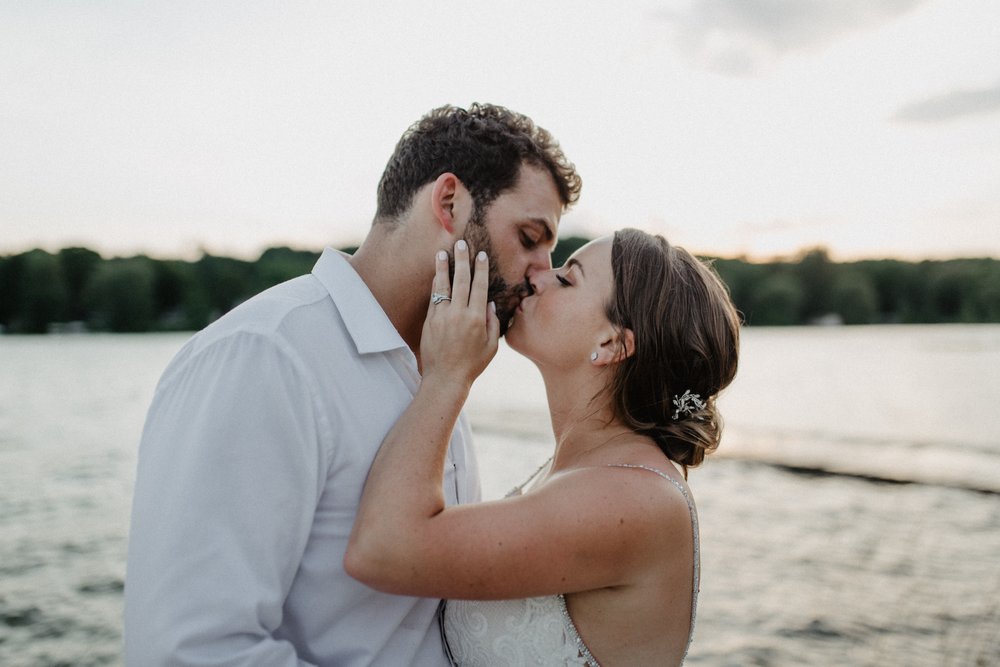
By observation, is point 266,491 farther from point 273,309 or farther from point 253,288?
point 253,288

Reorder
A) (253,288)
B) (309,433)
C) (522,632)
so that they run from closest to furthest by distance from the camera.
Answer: (309,433), (522,632), (253,288)

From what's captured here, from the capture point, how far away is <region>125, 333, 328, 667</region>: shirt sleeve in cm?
200

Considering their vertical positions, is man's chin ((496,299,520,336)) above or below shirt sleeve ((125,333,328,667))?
above

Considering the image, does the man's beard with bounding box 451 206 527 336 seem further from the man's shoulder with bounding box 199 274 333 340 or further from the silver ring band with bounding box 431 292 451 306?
the man's shoulder with bounding box 199 274 333 340

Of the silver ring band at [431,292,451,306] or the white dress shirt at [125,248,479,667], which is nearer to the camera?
the white dress shirt at [125,248,479,667]

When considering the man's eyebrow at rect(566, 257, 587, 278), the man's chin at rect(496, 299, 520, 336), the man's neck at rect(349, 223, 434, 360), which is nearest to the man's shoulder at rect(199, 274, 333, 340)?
the man's neck at rect(349, 223, 434, 360)

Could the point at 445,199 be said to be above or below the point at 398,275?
above

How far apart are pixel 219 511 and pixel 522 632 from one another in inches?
52.0

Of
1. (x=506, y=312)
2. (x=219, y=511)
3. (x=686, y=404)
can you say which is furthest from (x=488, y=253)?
(x=219, y=511)

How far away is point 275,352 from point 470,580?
927mm

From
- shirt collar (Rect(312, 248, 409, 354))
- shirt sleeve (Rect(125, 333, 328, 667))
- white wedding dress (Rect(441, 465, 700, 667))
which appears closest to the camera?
shirt sleeve (Rect(125, 333, 328, 667))

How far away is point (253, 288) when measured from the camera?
247 feet

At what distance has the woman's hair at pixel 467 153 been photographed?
3.11 metres

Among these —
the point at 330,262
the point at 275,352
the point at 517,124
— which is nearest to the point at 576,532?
the point at 275,352
